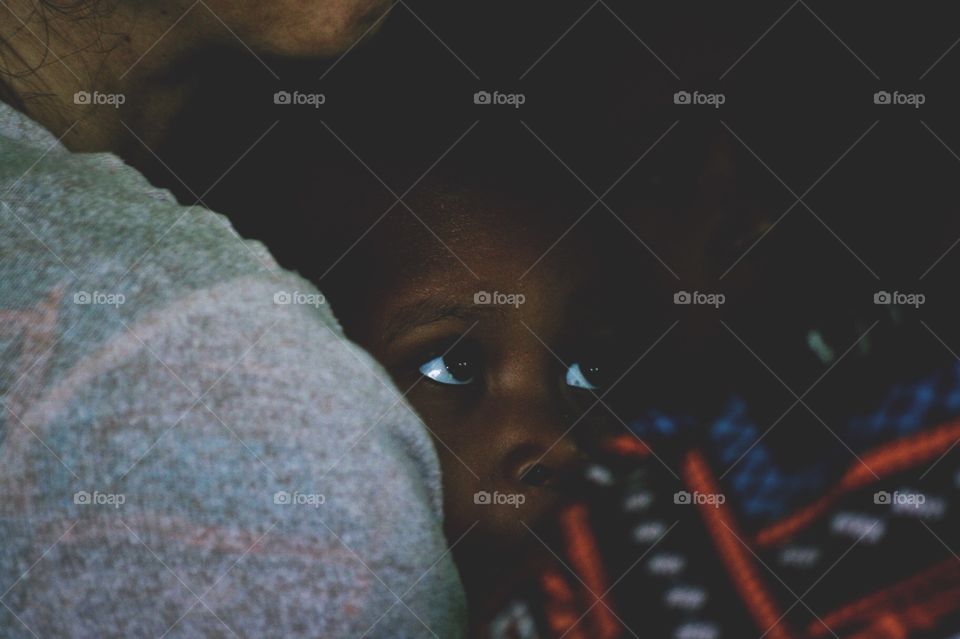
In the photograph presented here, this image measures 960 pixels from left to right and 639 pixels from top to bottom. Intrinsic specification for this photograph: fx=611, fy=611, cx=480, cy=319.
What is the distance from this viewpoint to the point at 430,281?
69 centimetres

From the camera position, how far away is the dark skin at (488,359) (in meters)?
0.69

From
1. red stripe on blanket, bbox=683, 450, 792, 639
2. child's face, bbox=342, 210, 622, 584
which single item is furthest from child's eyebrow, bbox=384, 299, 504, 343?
red stripe on blanket, bbox=683, 450, 792, 639

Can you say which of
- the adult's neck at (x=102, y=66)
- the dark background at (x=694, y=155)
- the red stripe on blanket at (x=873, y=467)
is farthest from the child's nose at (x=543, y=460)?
the adult's neck at (x=102, y=66)

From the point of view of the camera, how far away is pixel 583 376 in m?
0.74

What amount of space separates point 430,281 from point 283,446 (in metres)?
0.30

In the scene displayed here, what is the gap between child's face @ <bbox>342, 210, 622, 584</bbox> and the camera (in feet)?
2.25

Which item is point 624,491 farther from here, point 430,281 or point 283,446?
point 283,446

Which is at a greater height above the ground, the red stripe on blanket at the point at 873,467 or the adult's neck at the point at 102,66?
the adult's neck at the point at 102,66

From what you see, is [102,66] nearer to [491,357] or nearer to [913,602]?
[491,357]

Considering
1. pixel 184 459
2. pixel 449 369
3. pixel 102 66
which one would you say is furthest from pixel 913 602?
pixel 102 66

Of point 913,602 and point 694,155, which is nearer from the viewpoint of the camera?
point 913,602

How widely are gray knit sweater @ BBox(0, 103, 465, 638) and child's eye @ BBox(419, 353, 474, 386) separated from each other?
9.1 inches

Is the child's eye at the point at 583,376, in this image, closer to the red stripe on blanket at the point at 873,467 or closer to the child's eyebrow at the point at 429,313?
the child's eyebrow at the point at 429,313

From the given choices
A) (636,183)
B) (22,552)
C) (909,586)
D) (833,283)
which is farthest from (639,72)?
(22,552)
